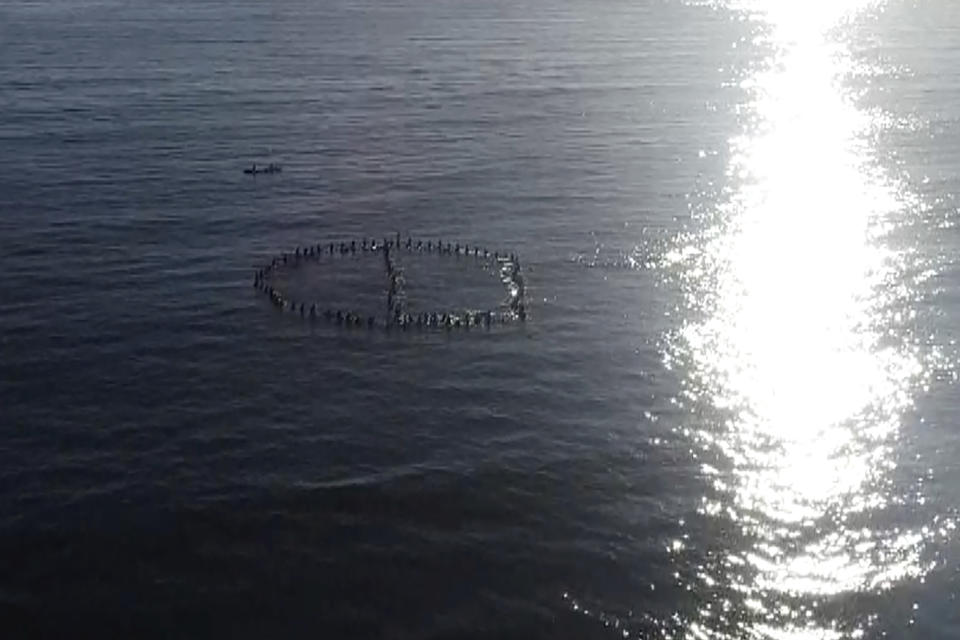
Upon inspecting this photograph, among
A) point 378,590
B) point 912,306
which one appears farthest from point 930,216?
point 378,590

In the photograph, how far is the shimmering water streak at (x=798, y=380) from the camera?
65438 mm

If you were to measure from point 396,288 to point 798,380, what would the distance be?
30154 millimetres

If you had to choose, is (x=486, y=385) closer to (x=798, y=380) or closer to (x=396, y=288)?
(x=396, y=288)

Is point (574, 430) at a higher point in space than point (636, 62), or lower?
lower

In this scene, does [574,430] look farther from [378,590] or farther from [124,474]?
[124,474]

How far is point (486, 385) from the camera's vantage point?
8475 centimetres

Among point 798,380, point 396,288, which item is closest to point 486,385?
point 396,288

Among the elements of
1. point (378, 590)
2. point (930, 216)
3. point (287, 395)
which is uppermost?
point (930, 216)

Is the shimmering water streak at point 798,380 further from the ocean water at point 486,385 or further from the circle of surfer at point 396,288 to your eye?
the circle of surfer at point 396,288

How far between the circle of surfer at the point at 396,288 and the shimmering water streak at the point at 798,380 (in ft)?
43.7

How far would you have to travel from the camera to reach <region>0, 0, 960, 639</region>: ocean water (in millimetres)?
64250

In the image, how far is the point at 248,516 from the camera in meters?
70.1

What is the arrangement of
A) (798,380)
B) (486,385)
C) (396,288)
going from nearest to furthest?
(486,385), (798,380), (396,288)

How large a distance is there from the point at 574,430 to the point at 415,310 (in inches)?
772
